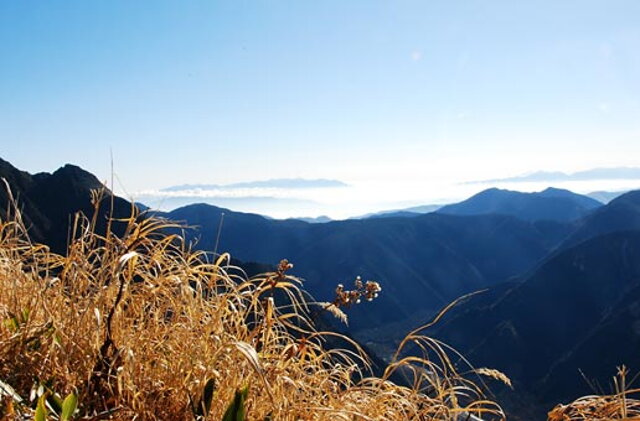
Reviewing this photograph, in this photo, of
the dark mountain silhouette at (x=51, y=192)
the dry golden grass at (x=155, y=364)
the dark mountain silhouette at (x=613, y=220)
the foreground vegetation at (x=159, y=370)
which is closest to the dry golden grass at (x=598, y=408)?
the foreground vegetation at (x=159, y=370)

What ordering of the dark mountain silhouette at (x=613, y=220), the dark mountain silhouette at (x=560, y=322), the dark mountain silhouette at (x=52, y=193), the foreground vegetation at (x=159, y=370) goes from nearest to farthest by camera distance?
the foreground vegetation at (x=159, y=370) → the dark mountain silhouette at (x=52, y=193) → the dark mountain silhouette at (x=560, y=322) → the dark mountain silhouette at (x=613, y=220)

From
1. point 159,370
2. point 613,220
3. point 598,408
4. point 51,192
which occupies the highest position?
point 51,192

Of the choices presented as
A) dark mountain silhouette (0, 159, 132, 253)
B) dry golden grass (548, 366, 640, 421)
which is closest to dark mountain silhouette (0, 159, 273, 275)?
dark mountain silhouette (0, 159, 132, 253)

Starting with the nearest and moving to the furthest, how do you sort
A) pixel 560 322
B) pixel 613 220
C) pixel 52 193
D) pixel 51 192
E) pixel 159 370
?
pixel 159 370 → pixel 52 193 → pixel 51 192 → pixel 560 322 → pixel 613 220

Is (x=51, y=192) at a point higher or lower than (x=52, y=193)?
higher

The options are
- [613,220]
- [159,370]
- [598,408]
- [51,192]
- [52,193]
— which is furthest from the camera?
[613,220]

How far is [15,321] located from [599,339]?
360 ft

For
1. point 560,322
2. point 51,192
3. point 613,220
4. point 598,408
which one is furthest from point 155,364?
point 613,220

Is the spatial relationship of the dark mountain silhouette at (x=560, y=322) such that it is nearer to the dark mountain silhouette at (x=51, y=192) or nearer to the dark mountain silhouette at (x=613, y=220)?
the dark mountain silhouette at (x=613, y=220)

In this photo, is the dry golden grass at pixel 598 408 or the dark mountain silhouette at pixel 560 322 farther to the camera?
the dark mountain silhouette at pixel 560 322

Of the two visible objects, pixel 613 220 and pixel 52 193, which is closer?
pixel 52 193

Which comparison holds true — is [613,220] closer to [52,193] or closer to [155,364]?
[52,193]

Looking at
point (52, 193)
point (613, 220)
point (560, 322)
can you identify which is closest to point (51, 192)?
point (52, 193)

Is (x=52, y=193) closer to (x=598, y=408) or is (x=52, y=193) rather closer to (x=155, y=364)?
(x=155, y=364)
